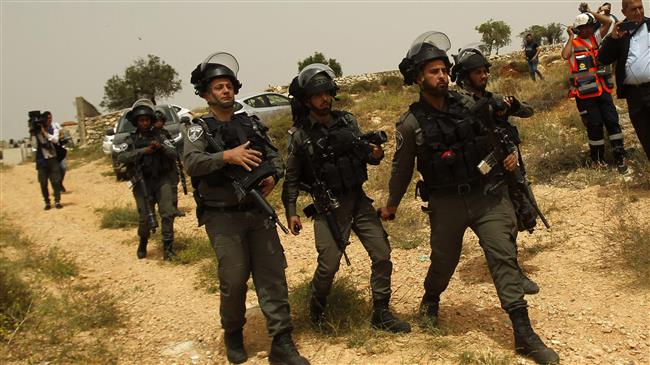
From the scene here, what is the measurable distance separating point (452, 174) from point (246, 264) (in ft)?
4.81

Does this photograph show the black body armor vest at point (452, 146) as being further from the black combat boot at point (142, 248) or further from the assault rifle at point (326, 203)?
the black combat boot at point (142, 248)

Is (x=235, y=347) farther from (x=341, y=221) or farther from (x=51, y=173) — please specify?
(x=51, y=173)

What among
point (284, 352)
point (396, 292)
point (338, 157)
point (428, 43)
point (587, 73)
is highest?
point (428, 43)

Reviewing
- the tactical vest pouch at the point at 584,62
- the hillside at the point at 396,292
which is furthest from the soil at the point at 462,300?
the tactical vest pouch at the point at 584,62

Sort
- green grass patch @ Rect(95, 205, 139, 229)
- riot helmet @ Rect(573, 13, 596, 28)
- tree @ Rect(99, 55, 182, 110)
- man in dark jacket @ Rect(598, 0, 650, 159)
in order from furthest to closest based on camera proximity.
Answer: tree @ Rect(99, 55, 182, 110)
green grass patch @ Rect(95, 205, 139, 229)
riot helmet @ Rect(573, 13, 596, 28)
man in dark jacket @ Rect(598, 0, 650, 159)

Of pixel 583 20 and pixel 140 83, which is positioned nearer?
pixel 583 20

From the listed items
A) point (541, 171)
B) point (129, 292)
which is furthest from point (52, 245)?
point (541, 171)

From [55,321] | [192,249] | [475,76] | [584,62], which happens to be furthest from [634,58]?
[55,321]

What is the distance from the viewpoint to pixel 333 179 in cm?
360

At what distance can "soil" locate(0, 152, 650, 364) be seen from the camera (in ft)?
11.0

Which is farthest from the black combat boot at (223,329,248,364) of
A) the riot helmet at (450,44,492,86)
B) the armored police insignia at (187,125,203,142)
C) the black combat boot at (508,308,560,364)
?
the riot helmet at (450,44,492,86)

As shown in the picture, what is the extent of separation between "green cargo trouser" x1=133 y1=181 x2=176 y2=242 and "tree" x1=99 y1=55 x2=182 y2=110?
97.8 ft

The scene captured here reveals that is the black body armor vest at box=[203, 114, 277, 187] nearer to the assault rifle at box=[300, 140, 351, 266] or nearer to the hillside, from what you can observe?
the assault rifle at box=[300, 140, 351, 266]

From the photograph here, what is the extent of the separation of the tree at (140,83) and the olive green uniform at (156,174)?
29.7m
